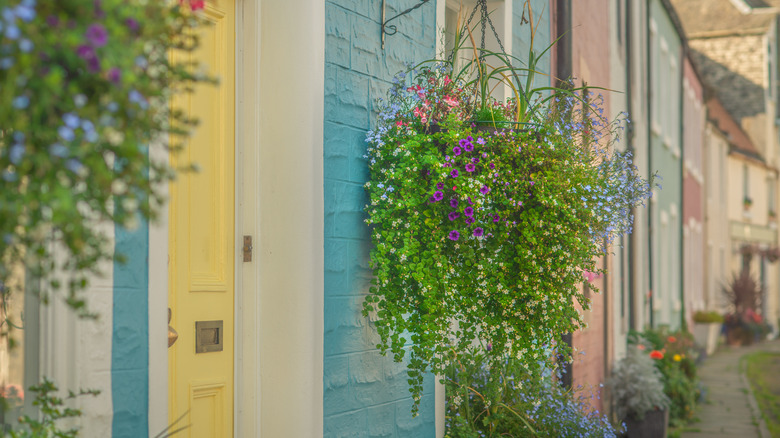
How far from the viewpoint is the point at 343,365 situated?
148 inches

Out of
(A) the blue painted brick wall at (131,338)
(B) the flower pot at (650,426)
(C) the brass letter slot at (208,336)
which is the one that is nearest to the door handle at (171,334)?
(C) the brass letter slot at (208,336)

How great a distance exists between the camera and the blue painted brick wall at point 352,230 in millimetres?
3688

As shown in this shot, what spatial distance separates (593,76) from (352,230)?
224 inches

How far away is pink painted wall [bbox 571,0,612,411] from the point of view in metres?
7.66

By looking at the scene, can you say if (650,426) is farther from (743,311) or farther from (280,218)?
(743,311)

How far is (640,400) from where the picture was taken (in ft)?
28.9

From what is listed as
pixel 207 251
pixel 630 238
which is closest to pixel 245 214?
pixel 207 251

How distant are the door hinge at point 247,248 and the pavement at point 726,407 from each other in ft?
24.6

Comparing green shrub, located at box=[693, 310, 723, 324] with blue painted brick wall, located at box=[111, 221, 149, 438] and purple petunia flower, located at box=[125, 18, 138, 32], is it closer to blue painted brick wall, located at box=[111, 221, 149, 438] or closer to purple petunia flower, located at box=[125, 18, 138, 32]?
blue painted brick wall, located at box=[111, 221, 149, 438]

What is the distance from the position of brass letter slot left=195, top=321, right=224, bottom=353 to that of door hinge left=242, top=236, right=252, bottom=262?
30cm

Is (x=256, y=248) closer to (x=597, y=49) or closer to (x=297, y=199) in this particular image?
(x=297, y=199)

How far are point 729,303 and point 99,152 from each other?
81.2 ft

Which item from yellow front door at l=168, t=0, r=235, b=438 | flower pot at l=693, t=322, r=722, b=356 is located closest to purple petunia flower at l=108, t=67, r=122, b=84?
yellow front door at l=168, t=0, r=235, b=438

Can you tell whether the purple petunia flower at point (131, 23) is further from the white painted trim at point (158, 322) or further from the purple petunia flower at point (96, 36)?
the white painted trim at point (158, 322)
